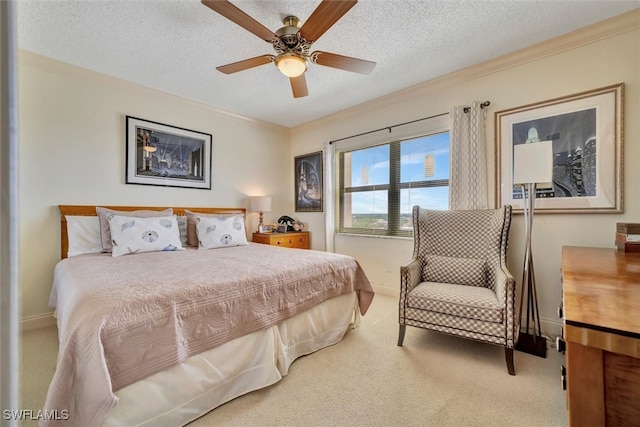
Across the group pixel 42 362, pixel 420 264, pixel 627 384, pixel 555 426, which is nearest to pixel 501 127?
pixel 420 264

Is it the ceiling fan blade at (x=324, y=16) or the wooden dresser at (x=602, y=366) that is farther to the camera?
the ceiling fan blade at (x=324, y=16)

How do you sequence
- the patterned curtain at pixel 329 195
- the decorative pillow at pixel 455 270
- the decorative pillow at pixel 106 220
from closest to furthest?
the decorative pillow at pixel 455 270 < the decorative pillow at pixel 106 220 < the patterned curtain at pixel 329 195

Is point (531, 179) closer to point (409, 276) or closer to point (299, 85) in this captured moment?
point (409, 276)

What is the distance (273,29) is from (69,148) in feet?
7.50

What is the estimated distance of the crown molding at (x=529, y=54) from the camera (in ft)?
6.90

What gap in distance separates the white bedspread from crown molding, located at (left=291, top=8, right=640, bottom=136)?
2220 millimetres

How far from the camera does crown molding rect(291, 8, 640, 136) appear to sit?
6.90ft

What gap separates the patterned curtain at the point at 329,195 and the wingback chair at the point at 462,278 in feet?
5.30

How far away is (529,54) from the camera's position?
97.6 inches

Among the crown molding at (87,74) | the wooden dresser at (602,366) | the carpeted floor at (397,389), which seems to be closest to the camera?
the wooden dresser at (602,366)

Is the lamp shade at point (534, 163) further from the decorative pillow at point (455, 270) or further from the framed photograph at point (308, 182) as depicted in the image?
the framed photograph at point (308, 182)


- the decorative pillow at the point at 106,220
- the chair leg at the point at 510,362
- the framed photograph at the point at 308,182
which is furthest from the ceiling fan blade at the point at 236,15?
the chair leg at the point at 510,362

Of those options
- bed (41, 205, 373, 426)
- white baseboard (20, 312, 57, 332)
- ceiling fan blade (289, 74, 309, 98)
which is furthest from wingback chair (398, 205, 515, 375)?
white baseboard (20, 312, 57, 332)

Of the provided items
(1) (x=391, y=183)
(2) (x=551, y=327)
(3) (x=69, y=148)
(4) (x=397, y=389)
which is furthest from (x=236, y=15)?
(2) (x=551, y=327)
